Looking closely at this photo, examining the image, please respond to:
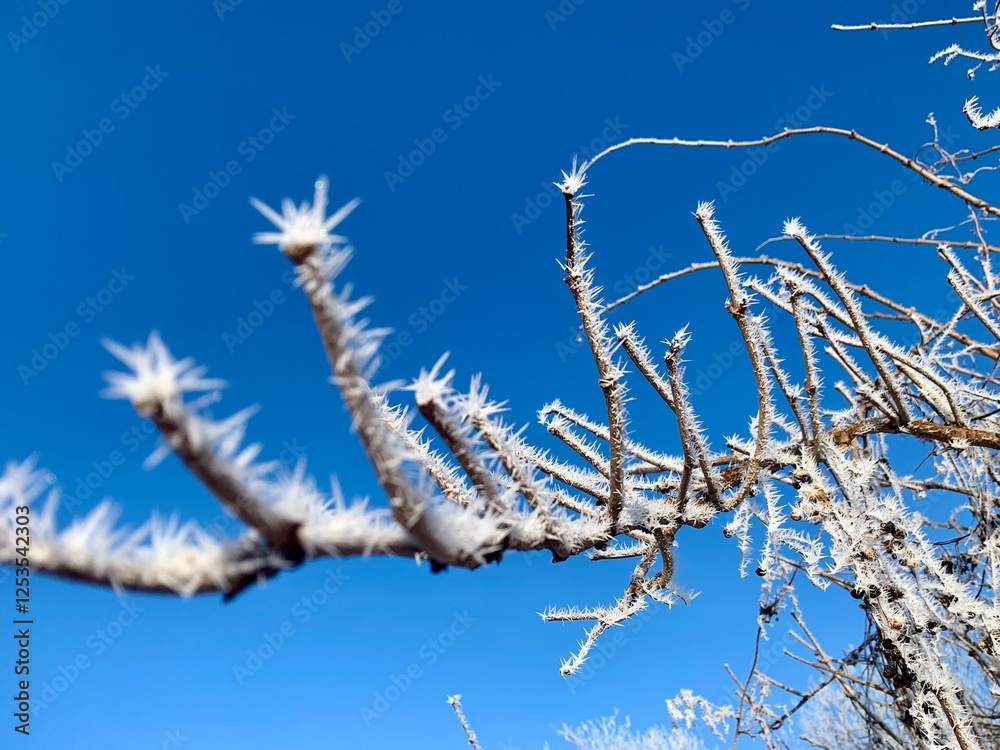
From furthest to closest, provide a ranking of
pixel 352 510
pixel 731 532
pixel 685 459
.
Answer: pixel 731 532, pixel 685 459, pixel 352 510

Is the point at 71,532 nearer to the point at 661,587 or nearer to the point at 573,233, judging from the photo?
the point at 573,233

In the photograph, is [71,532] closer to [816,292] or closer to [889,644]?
[816,292]

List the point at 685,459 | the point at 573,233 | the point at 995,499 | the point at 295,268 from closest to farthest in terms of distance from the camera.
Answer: the point at 295,268 → the point at 573,233 → the point at 685,459 → the point at 995,499

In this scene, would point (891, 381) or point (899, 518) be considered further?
point (899, 518)

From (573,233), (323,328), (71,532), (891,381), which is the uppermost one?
(891,381)

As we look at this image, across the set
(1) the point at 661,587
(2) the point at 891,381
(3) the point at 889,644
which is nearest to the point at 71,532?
(1) the point at 661,587

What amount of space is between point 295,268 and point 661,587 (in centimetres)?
134

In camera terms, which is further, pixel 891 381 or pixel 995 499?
pixel 995 499

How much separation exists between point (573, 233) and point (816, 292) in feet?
3.19

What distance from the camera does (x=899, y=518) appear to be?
2070 millimetres

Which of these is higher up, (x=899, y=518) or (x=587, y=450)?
(x=899, y=518)

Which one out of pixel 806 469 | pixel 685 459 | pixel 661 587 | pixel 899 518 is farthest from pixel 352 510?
pixel 899 518

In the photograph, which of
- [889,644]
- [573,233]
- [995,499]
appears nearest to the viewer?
[573,233]

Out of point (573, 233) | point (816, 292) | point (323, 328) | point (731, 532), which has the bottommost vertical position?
point (323, 328)
